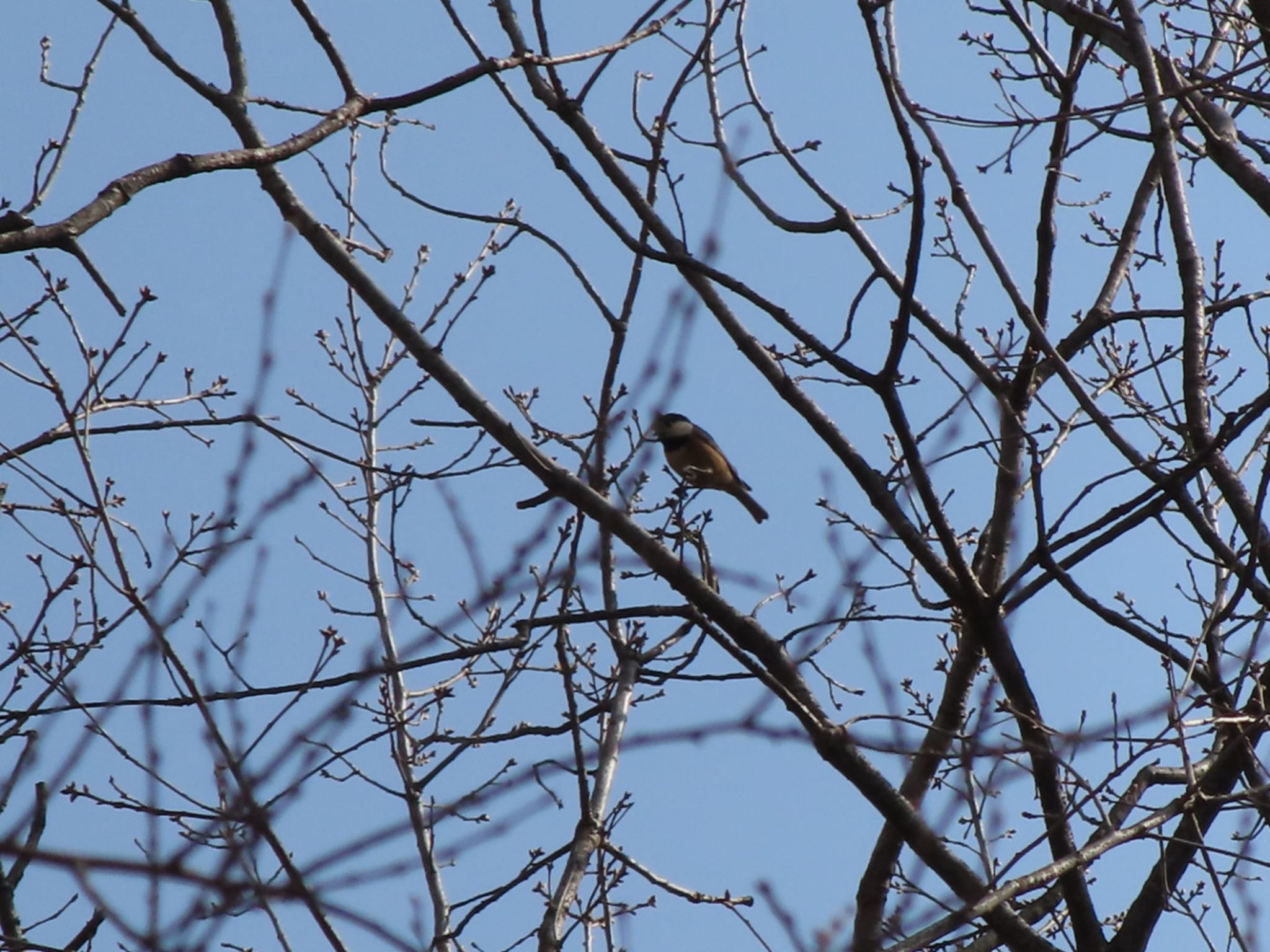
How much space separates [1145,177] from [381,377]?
A: 3.89 meters

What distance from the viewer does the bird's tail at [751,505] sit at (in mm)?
8852

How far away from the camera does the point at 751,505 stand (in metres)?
8.89

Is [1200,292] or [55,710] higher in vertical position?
[1200,292]

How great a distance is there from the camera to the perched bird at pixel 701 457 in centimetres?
871

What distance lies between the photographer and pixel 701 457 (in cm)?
873

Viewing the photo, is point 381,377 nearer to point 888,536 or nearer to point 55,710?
point 888,536

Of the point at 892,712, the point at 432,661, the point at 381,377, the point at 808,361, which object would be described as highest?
the point at 381,377

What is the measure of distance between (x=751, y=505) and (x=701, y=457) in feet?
1.55

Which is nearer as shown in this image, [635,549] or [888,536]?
[635,549]

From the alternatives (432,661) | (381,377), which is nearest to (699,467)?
(381,377)

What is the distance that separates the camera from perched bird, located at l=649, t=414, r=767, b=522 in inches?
343

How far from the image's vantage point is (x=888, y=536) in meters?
4.22

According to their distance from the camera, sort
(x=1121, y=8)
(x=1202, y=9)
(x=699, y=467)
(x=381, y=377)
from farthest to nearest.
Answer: (x=699, y=467)
(x=381, y=377)
(x=1202, y=9)
(x=1121, y=8)

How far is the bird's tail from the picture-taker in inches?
348
